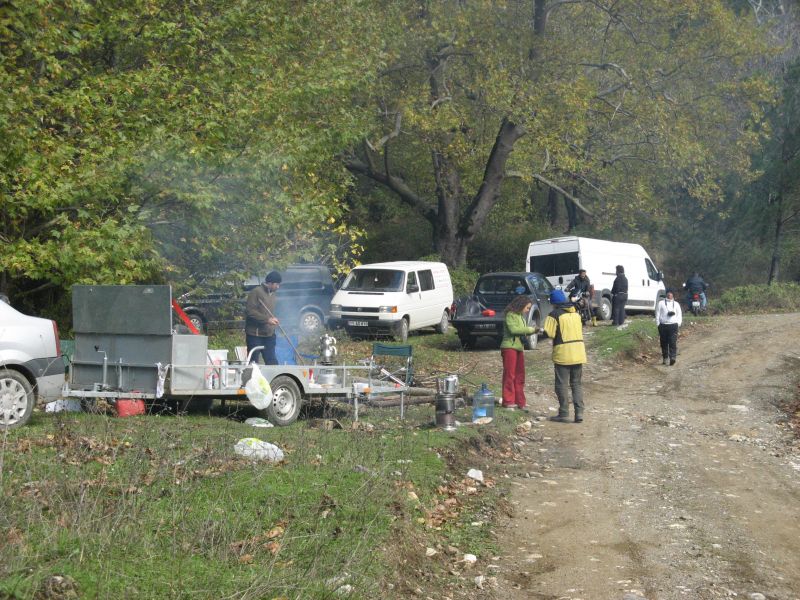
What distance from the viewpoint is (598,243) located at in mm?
27047

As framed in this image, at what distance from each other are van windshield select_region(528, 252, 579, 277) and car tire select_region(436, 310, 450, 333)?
137 inches

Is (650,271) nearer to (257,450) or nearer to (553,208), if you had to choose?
(553,208)

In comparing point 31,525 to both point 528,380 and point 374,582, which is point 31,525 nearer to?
point 374,582

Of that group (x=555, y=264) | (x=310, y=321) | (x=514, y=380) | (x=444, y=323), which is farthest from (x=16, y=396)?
(x=555, y=264)

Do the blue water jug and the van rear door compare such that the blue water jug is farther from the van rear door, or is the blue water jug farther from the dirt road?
the van rear door

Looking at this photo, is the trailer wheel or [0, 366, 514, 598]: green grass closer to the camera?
[0, 366, 514, 598]: green grass

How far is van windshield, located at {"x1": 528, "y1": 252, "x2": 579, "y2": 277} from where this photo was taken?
26236 millimetres

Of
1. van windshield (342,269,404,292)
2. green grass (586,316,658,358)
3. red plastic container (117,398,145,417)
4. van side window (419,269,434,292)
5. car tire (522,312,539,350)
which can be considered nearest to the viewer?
red plastic container (117,398,145,417)

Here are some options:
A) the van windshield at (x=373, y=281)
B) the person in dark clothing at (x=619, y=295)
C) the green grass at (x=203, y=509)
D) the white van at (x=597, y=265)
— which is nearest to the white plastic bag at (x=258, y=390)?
the green grass at (x=203, y=509)

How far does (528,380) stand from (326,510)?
10.9 meters

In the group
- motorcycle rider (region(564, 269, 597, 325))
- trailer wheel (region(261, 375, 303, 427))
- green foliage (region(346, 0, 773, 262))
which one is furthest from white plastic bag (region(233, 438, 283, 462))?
green foliage (region(346, 0, 773, 262))

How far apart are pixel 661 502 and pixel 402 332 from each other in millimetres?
13651

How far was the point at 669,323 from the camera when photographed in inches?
778

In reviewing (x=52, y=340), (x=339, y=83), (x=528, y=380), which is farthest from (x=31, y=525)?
(x=339, y=83)
